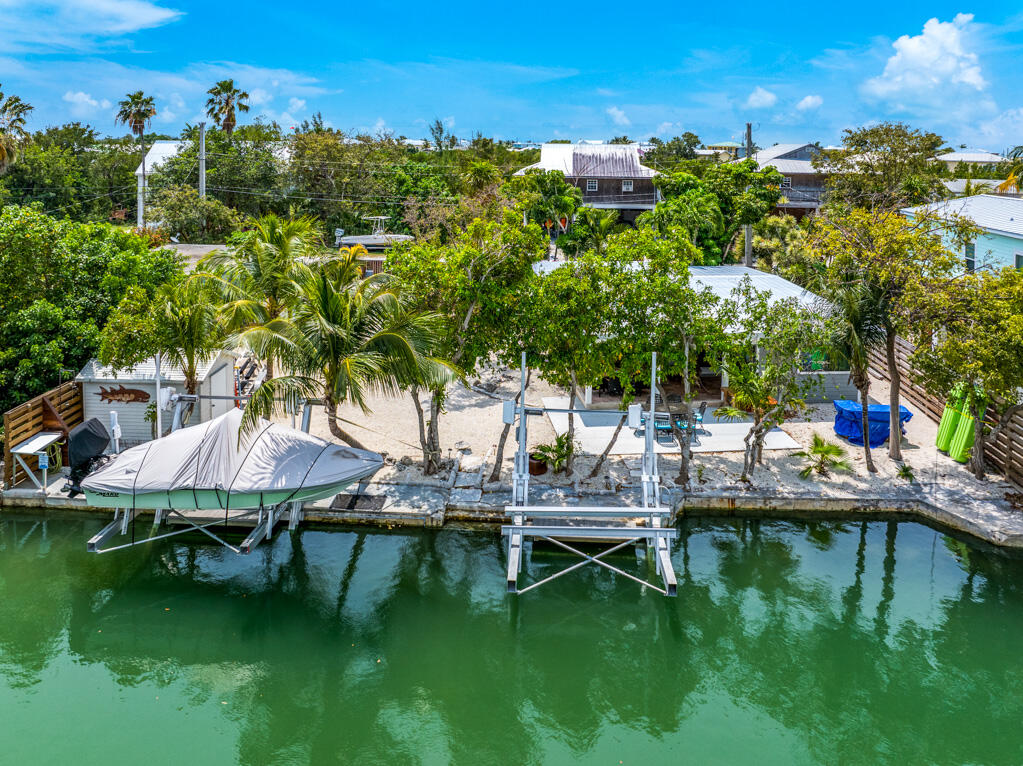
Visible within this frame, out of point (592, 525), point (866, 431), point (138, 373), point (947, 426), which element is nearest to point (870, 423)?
point (947, 426)

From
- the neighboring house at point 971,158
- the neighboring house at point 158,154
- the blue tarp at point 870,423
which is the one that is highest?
the neighboring house at point 971,158

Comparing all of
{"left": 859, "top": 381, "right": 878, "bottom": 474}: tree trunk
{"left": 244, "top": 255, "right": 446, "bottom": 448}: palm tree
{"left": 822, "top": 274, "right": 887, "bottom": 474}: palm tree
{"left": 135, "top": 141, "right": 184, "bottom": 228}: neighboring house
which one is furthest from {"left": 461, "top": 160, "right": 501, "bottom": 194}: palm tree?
{"left": 244, "top": 255, "right": 446, "bottom": 448}: palm tree

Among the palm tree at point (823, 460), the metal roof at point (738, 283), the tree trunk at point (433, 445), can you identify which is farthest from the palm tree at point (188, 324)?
the palm tree at point (823, 460)

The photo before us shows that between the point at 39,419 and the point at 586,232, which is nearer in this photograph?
the point at 39,419

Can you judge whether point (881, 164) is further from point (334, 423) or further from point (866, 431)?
point (334, 423)

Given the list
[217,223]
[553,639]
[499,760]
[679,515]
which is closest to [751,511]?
[679,515]

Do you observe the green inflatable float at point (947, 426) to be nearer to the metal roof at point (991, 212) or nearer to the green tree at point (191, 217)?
the metal roof at point (991, 212)

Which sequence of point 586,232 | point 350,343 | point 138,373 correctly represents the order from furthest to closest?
point 586,232 → point 138,373 → point 350,343
